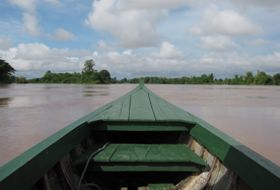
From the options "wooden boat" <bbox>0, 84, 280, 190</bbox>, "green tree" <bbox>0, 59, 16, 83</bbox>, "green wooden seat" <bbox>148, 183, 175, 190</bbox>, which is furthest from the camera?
"green tree" <bbox>0, 59, 16, 83</bbox>

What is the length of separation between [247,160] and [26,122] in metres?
9.76

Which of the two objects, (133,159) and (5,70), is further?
(5,70)

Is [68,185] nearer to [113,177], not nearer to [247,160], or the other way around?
[113,177]

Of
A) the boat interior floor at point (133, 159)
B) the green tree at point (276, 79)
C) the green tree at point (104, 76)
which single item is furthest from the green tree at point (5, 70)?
the green tree at point (276, 79)

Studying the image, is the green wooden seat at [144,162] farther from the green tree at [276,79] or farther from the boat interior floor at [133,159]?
the green tree at [276,79]

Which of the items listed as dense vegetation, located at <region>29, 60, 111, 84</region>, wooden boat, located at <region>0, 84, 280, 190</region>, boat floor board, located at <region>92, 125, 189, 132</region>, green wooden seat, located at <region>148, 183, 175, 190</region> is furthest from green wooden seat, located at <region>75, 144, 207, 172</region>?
dense vegetation, located at <region>29, 60, 111, 84</region>

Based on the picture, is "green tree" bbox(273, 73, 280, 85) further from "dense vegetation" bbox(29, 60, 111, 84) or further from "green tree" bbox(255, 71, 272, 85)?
"dense vegetation" bbox(29, 60, 111, 84)

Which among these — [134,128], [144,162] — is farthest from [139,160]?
[134,128]

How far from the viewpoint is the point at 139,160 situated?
257 cm

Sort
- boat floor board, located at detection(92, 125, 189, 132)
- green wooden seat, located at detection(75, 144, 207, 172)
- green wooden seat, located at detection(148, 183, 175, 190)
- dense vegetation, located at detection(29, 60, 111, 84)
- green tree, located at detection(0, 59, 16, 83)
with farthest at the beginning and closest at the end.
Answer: dense vegetation, located at detection(29, 60, 111, 84) → green tree, located at detection(0, 59, 16, 83) → boat floor board, located at detection(92, 125, 189, 132) → green wooden seat, located at detection(148, 183, 175, 190) → green wooden seat, located at detection(75, 144, 207, 172)

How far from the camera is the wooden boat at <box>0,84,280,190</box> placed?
5.72 feet

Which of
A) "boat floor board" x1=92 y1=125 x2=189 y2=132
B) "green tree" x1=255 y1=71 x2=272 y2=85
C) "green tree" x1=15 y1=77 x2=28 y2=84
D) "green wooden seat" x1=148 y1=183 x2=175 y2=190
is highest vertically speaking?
"boat floor board" x1=92 y1=125 x2=189 y2=132

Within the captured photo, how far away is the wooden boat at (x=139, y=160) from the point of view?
174 centimetres

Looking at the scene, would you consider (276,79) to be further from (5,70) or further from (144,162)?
(144,162)
